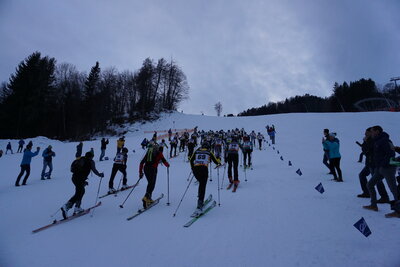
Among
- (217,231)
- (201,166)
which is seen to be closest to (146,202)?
(201,166)

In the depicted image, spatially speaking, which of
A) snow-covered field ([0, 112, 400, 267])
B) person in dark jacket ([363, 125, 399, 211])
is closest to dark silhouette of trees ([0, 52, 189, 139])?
snow-covered field ([0, 112, 400, 267])

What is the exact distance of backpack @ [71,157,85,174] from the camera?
572cm

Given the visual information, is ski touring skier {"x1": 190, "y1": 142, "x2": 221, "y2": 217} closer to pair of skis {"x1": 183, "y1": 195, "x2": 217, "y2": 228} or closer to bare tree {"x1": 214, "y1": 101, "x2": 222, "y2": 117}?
pair of skis {"x1": 183, "y1": 195, "x2": 217, "y2": 228}

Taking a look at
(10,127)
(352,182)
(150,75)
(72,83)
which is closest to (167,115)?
(150,75)

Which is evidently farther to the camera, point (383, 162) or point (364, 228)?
point (383, 162)

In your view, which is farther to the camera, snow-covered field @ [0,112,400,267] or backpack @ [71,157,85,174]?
backpack @ [71,157,85,174]

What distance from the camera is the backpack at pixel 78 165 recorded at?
5723 mm

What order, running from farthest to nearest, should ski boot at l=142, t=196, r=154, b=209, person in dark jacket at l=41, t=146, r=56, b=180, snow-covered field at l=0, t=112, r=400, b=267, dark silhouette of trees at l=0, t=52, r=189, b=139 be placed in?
dark silhouette of trees at l=0, t=52, r=189, b=139
person in dark jacket at l=41, t=146, r=56, b=180
ski boot at l=142, t=196, r=154, b=209
snow-covered field at l=0, t=112, r=400, b=267

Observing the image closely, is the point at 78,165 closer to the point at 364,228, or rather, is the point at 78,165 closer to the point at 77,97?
the point at 364,228

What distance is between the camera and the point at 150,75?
2050 inches

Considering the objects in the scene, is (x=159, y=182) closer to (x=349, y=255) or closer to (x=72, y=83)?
(x=349, y=255)

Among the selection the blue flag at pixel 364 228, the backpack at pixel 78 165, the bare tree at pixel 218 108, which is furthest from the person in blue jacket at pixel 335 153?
the bare tree at pixel 218 108

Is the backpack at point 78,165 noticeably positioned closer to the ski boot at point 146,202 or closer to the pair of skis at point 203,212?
the ski boot at point 146,202

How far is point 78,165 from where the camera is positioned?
5.74 m
